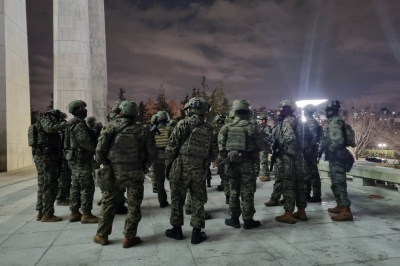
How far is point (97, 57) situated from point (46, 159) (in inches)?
→ 562

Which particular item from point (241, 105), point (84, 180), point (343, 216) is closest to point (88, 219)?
point (84, 180)

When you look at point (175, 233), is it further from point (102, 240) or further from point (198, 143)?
point (198, 143)

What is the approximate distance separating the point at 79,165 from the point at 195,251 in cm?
286

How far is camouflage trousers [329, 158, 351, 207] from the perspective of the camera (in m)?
5.33

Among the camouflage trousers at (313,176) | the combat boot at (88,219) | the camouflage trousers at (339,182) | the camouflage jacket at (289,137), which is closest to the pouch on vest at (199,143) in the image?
the camouflage jacket at (289,137)

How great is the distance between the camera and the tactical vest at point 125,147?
13.7 feet

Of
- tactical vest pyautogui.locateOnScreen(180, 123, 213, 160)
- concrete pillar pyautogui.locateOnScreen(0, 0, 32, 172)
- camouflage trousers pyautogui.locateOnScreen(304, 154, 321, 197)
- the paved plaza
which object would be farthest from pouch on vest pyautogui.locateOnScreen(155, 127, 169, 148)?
concrete pillar pyautogui.locateOnScreen(0, 0, 32, 172)

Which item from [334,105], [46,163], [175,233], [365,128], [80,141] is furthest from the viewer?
[365,128]

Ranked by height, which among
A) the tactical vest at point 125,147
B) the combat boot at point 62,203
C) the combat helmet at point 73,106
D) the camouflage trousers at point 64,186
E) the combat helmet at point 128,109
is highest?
the combat helmet at point 73,106

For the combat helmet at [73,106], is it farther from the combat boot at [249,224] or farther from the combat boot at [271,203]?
the combat boot at [271,203]

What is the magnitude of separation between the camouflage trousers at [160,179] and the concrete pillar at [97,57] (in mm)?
12648

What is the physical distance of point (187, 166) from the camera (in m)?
4.43

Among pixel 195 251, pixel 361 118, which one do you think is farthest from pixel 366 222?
Result: pixel 361 118

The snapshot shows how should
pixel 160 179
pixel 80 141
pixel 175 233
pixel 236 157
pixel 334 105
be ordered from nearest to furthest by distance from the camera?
pixel 175 233, pixel 236 157, pixel 80 141, pixel 334 105, pixel 160 179
